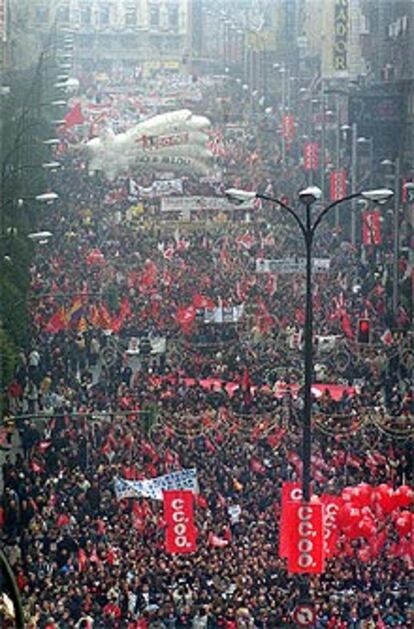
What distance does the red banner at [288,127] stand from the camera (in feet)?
86.8

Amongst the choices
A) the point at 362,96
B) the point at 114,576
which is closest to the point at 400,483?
the point at 114,576

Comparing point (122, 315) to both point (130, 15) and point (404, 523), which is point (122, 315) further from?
point (130, 15)

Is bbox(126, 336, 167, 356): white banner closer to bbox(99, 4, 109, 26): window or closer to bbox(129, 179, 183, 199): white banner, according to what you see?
bbox(129, 179, 183, 199): white banner

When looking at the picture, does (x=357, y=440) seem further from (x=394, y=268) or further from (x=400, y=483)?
(x=394, y=268)

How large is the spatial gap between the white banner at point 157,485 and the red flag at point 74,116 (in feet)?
44.5

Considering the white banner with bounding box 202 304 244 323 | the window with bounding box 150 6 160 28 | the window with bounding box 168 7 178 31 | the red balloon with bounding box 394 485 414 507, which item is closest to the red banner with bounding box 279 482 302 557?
the red balloon with bounding box 394 485 414 507

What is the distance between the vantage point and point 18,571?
403 inches

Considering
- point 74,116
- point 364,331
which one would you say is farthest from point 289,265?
point 74,116

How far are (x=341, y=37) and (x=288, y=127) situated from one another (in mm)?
1939

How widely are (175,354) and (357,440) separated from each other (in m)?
3.36

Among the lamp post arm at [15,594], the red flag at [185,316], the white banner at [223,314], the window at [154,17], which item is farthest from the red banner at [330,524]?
the window at [154,17]

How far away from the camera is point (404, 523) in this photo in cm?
1053

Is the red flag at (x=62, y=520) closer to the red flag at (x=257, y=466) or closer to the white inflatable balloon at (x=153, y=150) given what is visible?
the red flag at (x=257, y=466)

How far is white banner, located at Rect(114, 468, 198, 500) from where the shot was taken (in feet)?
36.0
